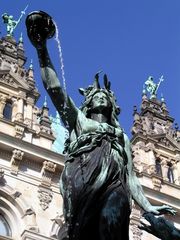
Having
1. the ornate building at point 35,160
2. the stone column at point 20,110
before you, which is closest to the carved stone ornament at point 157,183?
the ornate building at point 35,160

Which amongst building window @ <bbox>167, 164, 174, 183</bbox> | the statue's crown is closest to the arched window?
building window @ <bbox>167, 164, 174, 183</bbox>

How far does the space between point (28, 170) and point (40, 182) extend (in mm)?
538

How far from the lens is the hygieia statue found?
3.57 meters

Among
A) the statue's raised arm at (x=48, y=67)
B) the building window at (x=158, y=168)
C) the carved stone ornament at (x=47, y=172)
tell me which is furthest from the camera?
the building window at (x=158, y=168)

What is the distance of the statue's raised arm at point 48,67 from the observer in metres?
4.18

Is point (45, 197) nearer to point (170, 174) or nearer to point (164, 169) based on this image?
point (164, 169)

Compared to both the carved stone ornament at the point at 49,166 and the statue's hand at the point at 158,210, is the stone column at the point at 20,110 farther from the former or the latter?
the statue's hand at the point at 158,210

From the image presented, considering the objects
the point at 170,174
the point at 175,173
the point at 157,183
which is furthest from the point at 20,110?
the point at 175,173

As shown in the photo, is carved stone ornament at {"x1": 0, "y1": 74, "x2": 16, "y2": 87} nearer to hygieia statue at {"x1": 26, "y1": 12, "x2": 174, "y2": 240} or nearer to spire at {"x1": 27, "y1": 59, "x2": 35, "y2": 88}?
spire at {"x1": 27, "y1": 59, "x2": 35, "y2": 88}

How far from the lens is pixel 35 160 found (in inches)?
679

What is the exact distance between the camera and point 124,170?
3848 millimetres

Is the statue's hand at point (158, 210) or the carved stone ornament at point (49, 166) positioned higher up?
the carved stone ornament at point (49, 166)

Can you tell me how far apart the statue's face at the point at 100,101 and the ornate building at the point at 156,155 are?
1323 cm

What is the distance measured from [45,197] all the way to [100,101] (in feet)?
41.1
